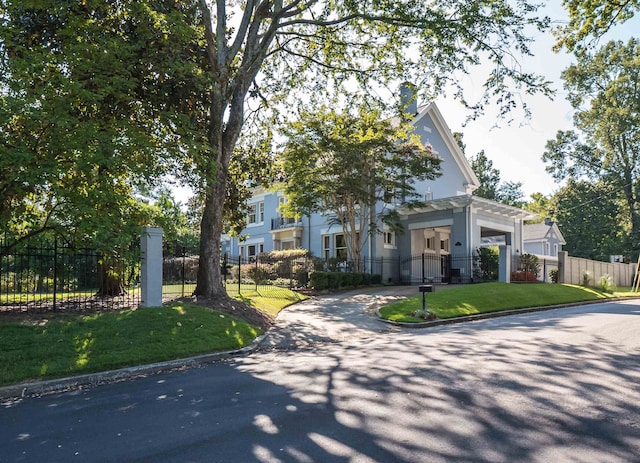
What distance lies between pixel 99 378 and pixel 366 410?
182 inches

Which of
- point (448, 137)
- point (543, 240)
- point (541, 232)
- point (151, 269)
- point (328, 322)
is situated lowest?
point (328, 322)

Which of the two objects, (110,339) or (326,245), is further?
(326,245)

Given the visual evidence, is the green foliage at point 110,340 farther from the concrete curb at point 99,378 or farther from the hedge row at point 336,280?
the hedge row at point 336,280

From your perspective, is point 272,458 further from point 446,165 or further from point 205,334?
point 446,165

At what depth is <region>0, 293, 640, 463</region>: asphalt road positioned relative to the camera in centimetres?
378

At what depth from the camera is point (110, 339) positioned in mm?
8422

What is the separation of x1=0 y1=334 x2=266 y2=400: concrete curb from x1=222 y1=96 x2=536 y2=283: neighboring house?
11444mm

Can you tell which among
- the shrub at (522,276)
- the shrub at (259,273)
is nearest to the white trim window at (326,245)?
the shrub at (259,273)

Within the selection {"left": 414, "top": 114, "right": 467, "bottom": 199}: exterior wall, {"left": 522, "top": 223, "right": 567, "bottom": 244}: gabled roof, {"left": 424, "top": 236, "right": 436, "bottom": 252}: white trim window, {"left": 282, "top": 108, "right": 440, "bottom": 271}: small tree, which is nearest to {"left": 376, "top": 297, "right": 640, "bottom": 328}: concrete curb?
{"left": 282, "top": 108, "right": 440, "bottom": 271}: small tree

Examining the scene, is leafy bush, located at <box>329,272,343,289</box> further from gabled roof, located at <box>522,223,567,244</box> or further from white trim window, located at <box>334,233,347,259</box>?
gabled roof, located at <box>522,223,567,244</box>

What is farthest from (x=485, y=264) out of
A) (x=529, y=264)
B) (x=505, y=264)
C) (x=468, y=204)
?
(x=468, y=204)

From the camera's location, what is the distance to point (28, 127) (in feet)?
26.5

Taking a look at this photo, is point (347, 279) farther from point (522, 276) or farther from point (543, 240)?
point (543, 240)

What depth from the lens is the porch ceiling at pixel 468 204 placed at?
22.8m
